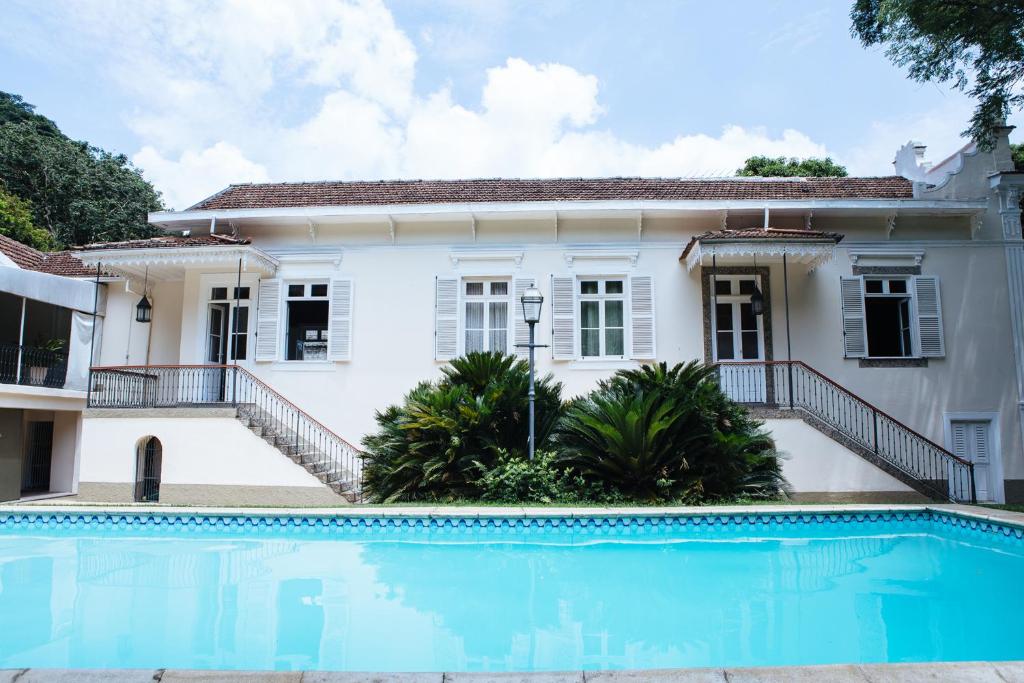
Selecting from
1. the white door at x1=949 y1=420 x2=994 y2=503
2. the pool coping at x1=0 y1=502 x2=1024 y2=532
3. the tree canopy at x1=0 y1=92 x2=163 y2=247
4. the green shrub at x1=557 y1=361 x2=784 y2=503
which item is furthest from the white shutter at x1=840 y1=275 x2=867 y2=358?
the tree canopy at x1=0 y1=92 x2=163 y2=247

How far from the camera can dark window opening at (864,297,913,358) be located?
12.3 metres

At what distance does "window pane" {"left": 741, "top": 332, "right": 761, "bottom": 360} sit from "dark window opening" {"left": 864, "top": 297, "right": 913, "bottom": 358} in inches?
85.0

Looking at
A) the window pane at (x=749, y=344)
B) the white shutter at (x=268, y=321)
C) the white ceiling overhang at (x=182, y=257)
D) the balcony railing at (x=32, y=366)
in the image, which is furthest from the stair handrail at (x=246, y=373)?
the window pane at (x=749, y=344)

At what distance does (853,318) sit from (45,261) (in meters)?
16.9

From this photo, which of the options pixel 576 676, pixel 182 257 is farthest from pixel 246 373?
pixel 576 676

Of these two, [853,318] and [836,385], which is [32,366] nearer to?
[836,385]

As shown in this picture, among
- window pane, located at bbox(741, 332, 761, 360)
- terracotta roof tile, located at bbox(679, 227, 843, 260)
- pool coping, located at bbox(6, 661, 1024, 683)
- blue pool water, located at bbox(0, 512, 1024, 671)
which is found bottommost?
blue pool water, located at bbox(0, 512, 1024, 671)

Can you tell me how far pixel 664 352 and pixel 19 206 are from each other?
2140 cm

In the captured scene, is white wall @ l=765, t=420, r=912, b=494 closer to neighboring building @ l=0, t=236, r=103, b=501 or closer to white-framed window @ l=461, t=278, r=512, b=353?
white-framed window @ l=461, t=278, r=512, b=353

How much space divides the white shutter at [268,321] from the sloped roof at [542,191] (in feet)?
5.79

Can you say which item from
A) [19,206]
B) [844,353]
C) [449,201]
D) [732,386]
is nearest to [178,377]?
[449,201]

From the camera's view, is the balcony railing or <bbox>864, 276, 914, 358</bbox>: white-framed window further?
<bbox>864, 276, 914, 358</bbox>: white-framed window

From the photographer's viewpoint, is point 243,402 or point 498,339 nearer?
point 243,402

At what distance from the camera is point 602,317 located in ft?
40.6
